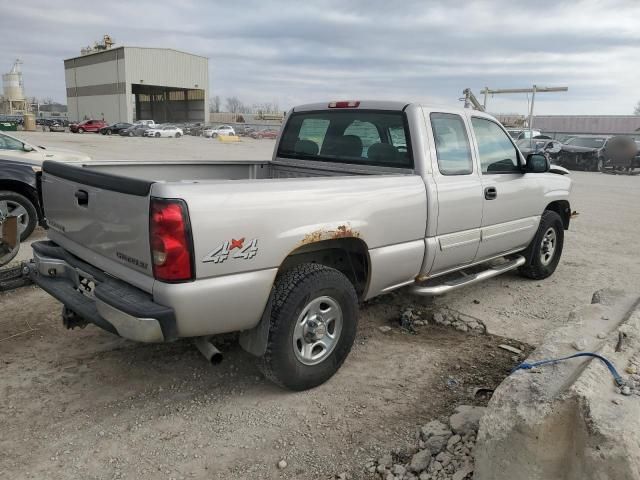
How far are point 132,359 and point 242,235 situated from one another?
1683mm

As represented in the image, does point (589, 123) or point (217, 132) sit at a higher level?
point (589, 123)

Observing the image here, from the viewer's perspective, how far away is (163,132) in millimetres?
49469

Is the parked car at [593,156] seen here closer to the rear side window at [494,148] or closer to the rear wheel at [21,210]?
the rear side window at [494,148]

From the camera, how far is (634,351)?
9.94ft

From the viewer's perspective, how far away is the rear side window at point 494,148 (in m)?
4.98

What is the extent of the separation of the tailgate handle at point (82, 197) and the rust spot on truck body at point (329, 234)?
137cm

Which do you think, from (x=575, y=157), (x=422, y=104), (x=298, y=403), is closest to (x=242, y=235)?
(x=298, y=403)

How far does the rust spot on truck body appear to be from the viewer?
333 cm

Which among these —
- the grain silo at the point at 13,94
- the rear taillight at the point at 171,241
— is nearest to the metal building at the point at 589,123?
the rear taillight at the point at 171,241

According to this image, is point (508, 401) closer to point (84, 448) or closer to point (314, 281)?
point (314, 281)

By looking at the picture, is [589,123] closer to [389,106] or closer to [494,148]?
[494,148]

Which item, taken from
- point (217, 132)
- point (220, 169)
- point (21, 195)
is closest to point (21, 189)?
point (21, 195)

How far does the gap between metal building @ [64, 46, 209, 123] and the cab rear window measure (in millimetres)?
67177

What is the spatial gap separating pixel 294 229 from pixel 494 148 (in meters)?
2.81
